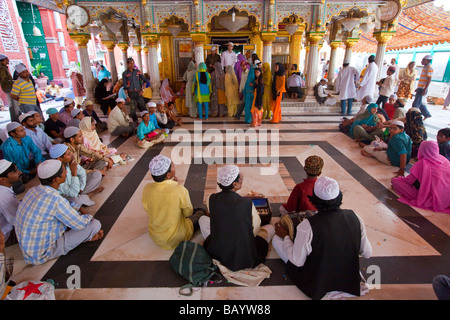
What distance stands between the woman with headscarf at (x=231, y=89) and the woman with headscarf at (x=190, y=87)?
969mm

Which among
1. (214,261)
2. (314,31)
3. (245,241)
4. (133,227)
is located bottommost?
(133,227)

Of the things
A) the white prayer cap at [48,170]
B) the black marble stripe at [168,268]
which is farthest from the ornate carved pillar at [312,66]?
the white prayer cap at [48,170]

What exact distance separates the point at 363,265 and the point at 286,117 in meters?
6.27

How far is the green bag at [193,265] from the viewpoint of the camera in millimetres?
2186

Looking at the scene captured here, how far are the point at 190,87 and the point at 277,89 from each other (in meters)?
2.46

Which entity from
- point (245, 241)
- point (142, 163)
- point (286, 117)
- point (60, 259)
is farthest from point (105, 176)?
point (286, 117)

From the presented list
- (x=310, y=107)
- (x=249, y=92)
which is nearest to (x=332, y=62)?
(x=310, y=107)

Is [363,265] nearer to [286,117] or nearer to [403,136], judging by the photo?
[403,136]

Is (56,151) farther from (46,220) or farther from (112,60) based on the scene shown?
(112,60)

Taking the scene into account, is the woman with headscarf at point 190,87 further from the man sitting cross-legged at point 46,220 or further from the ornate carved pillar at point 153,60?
the man sitting cross-legged at point 46,220

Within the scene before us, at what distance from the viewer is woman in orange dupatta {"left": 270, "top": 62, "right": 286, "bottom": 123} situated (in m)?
6.90

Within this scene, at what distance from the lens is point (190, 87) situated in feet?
25.6

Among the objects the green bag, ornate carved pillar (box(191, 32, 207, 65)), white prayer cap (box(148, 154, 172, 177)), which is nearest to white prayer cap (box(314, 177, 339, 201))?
the green bag

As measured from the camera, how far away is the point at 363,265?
2.40 m
